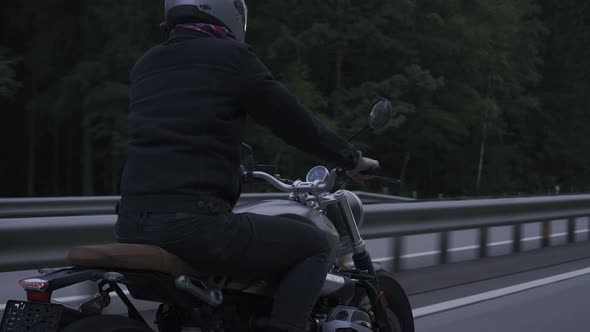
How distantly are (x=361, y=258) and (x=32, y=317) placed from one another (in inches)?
70.3

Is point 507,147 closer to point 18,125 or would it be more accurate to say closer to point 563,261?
point 18,125

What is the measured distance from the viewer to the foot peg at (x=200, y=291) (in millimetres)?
3143

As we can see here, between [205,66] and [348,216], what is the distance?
1195mm

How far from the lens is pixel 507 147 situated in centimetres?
4991

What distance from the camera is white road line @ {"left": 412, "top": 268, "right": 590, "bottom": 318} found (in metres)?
6.73

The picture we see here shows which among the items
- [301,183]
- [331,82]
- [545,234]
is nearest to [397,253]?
[545,234]

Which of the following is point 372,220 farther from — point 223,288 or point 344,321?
point 223,288

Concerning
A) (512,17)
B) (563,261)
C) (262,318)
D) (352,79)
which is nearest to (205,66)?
(262,318)

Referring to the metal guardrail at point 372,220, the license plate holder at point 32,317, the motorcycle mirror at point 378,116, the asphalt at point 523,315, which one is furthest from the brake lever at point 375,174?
the asphalt at point 523,315

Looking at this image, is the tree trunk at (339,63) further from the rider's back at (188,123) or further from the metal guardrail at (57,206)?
the rider's back at (188,123)

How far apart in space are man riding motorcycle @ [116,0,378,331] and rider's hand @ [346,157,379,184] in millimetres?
171

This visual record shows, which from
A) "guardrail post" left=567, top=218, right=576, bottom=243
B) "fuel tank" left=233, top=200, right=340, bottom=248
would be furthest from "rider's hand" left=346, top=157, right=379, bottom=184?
"guardrail post" left=567, top=218, right=576, bottom=243

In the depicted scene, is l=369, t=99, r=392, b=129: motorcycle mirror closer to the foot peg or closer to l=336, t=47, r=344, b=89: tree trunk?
the foot peg

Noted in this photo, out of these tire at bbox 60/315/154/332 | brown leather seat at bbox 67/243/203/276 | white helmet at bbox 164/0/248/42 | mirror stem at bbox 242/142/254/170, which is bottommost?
tire at bbox 60/315/154/332
